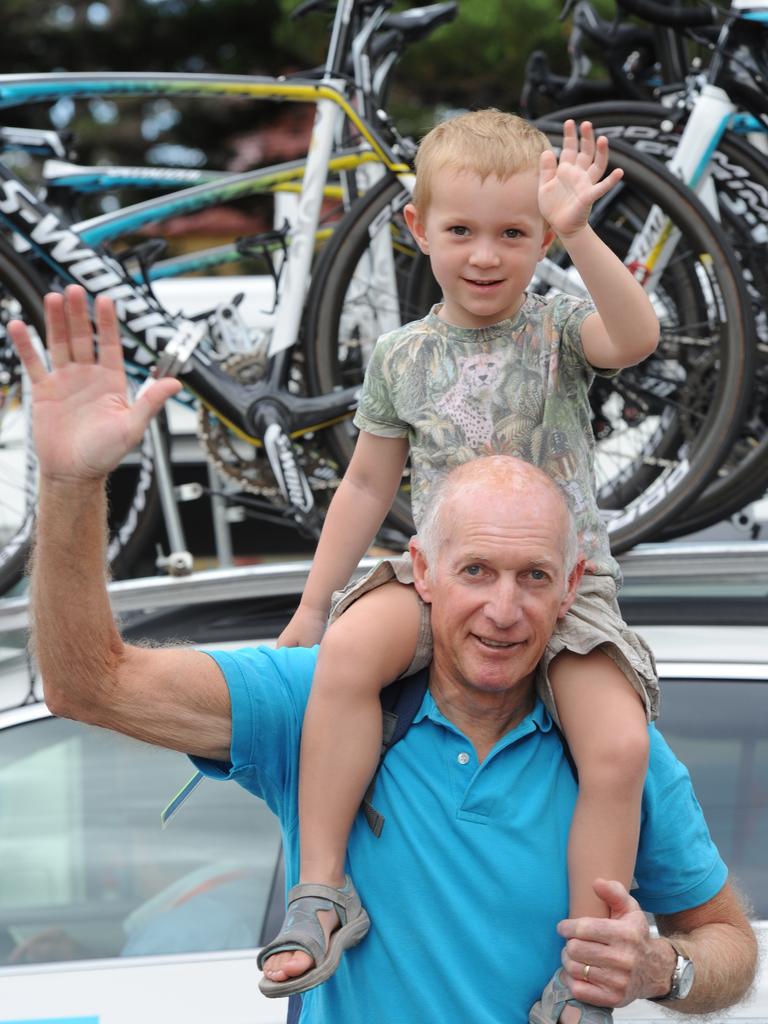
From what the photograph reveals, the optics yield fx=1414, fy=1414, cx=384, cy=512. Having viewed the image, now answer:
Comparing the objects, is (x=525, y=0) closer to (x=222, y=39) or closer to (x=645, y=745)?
(x=222, y=39)

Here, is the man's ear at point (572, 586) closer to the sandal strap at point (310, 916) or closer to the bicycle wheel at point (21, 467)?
the sandal strap at point (310, 916)

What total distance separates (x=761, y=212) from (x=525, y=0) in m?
8.21

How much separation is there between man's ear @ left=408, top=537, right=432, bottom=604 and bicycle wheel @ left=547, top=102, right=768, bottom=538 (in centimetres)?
166

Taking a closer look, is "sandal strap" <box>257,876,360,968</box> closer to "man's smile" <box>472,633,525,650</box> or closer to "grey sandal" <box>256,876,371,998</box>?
"grey sandal" <box>256,876,371,998</box>

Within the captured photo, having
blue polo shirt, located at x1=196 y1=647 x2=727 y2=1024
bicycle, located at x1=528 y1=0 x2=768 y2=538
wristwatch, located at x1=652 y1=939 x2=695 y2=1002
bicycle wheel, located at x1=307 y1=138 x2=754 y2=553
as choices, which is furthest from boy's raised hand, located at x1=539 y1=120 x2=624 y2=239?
bicycle, located at x1=528 y1=0 x2=768 y2=538

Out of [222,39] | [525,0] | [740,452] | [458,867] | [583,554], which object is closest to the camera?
[458,867]

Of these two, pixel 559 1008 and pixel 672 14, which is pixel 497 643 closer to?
pixel 559 1008

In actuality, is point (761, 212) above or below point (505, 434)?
above

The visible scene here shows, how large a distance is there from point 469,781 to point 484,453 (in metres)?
0.51

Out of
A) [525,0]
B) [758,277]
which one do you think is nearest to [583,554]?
[758,277]

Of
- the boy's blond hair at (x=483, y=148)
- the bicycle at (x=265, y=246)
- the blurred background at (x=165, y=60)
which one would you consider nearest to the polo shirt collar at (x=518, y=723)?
the boy's blond hair at (x=483, y=148)

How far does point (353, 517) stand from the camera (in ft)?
7.42

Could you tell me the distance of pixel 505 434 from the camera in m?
2.12

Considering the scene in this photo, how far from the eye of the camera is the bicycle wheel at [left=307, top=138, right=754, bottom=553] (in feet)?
11.6
